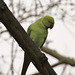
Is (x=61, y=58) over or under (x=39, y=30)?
under

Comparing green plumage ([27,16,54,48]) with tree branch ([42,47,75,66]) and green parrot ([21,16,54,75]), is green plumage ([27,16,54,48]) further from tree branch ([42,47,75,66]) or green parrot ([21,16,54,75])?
tree branch ([42,47,75,66])

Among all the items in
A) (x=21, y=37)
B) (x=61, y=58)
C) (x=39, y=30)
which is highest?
(x=21, y=37)

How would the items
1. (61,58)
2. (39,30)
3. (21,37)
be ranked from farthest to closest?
1. (61,58)
2. (39,30)
3. (21,37)

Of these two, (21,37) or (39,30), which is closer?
(21,37)

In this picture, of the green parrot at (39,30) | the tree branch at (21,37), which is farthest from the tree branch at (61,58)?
the tree branch at (21,37)

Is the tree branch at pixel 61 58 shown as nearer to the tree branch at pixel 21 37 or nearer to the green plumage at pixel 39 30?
the green plumage at pixel 39 30

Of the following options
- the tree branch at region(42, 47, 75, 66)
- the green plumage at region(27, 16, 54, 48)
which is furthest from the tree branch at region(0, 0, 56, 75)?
the tree branch at region(42, 47, 75, 66)

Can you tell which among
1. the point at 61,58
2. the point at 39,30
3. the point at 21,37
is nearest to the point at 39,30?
the point at 39,30

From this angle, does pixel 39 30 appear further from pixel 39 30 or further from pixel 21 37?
pixel 21 37

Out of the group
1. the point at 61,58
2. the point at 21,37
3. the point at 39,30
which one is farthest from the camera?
the point at 61,58

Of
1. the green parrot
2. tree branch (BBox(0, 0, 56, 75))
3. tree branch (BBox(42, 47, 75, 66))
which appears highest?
tree branch (BBox(0, 0, 56, 75))

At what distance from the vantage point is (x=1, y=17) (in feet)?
4.78

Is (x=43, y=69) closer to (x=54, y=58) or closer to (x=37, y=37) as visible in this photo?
(x=37, y=37)

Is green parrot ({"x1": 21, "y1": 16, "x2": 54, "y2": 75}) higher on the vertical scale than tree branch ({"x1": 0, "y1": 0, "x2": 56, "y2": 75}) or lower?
lower
